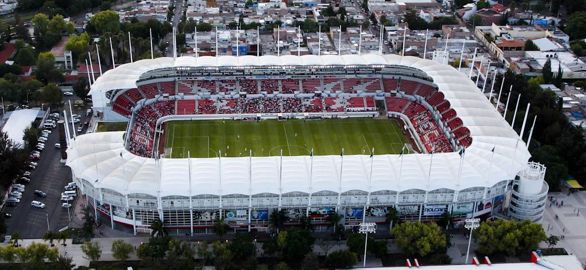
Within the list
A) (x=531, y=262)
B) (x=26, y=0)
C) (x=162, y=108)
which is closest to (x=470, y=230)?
(x=531, y=262)

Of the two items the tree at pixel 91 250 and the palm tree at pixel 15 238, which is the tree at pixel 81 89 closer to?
the palm tree at pixel 15 238

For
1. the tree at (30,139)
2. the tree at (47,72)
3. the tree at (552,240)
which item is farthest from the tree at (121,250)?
the tree at (47,72)

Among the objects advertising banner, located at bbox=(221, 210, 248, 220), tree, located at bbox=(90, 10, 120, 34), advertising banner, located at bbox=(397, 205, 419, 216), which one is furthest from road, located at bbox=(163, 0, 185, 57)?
advertising banner, located at bbox=(397, 205, 419, 216)

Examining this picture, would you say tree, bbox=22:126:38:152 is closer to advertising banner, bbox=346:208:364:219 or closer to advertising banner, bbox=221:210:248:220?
advertising banner, bbox=221:210:248:220

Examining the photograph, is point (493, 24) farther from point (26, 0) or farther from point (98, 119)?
point (26, 0)

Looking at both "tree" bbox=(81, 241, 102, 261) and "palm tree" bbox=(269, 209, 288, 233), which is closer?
"tree" bbox=(81, 241, 102, 261)

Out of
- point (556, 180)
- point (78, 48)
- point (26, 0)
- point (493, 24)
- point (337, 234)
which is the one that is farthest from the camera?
point (26, 0)
